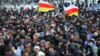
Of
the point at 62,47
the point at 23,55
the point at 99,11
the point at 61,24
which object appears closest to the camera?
the point at 23,55

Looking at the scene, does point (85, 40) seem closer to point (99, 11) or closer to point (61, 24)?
point (61, 24)

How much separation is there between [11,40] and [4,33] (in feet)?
4.30

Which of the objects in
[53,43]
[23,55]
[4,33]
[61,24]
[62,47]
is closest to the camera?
[23,55]

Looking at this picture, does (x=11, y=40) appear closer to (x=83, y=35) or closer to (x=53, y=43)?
(x=53, y=43)

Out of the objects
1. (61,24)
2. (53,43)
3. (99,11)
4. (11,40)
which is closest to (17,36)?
(11,40)

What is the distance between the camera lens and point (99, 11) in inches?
1103

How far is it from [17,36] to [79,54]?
10.8 ft

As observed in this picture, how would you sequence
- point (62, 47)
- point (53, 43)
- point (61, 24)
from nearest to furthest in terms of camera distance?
point (62, 47), point (53, 43), point (61, 24)

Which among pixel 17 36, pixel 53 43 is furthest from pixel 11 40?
pixel 53 43

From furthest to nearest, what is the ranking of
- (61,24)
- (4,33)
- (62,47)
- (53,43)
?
(61,24) → (4,33) → (53,43) → (62,47)

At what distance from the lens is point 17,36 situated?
16719 millimetres

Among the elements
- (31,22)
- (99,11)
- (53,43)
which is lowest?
(99,11)

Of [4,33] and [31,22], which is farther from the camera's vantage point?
[31,22]

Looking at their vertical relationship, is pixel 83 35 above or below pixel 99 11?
above
